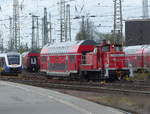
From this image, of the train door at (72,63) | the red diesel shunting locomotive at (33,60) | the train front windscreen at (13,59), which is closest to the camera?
the train door at (72,63)

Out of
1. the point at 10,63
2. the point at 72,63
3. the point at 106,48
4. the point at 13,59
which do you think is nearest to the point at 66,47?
the point at 72,63

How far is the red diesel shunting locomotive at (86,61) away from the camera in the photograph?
30.4 m

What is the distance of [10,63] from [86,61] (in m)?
16.0

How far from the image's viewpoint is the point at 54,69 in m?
37.6

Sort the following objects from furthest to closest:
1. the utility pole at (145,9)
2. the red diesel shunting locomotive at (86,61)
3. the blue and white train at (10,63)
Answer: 1. the utility pole at (145,9)
2. the blue and white train at (10,63)
3. the red diesel shunting locomotive at (86,61)

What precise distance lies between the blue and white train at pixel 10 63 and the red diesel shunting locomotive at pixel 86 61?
6.92 metres

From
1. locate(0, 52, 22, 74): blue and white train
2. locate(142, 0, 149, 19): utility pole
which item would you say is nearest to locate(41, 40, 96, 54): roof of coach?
locate(0, 52, 22, 74): blue and white train

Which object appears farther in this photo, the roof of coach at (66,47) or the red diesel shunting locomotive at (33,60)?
the red diesel shunting locomotive at (33,60)

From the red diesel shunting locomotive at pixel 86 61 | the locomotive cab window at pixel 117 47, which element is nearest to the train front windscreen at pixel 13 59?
the red diesel shunting locomotive at pixel 86 61

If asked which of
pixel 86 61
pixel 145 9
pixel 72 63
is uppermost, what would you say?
pixel 145 9

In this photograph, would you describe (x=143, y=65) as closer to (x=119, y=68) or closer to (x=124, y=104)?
(x=119, y=68)

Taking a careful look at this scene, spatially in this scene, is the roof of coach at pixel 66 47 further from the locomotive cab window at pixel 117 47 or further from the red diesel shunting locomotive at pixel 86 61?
the locomotive cab window at pixel 117 47

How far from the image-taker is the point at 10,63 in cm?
4606

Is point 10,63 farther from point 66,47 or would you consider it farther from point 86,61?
point 86,61
